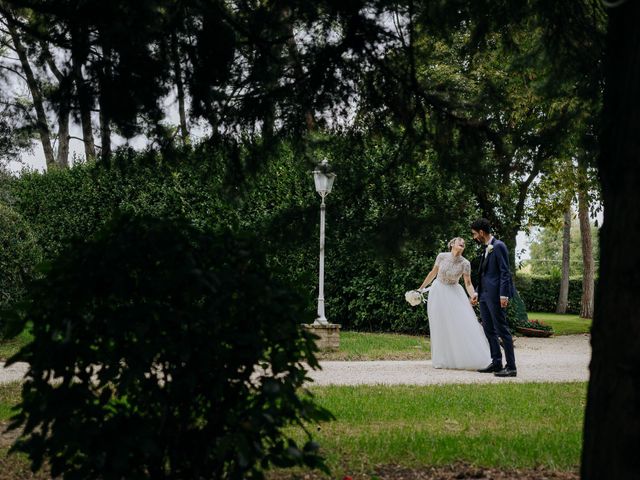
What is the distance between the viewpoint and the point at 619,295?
3043 millimetres

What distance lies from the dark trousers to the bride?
448mm

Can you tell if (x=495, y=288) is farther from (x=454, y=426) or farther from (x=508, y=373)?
(x=454, y=426)

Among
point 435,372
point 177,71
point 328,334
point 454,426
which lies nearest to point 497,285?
point 435,372

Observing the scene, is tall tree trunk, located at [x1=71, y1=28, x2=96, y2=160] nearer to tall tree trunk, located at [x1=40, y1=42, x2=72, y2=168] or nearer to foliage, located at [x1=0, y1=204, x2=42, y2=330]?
tall tree trunk, located at [x1=40, y1=42, x2=72, y2=168]

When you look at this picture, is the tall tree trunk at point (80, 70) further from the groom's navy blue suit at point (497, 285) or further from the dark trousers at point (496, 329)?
the dark trousers at point (496, 329)

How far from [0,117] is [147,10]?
1.30m

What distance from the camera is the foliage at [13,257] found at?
1418cm

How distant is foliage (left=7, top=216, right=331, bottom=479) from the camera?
3197mm

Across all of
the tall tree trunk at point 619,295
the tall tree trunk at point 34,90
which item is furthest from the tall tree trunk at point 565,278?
the tall tree trunk at point 619,295

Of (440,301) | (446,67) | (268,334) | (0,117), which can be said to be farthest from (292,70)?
(446,67)

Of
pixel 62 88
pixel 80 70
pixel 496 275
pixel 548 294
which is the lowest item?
pixel 548 294

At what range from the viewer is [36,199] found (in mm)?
21750

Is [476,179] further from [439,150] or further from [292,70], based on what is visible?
[292,70]

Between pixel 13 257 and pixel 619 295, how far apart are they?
13261mm
